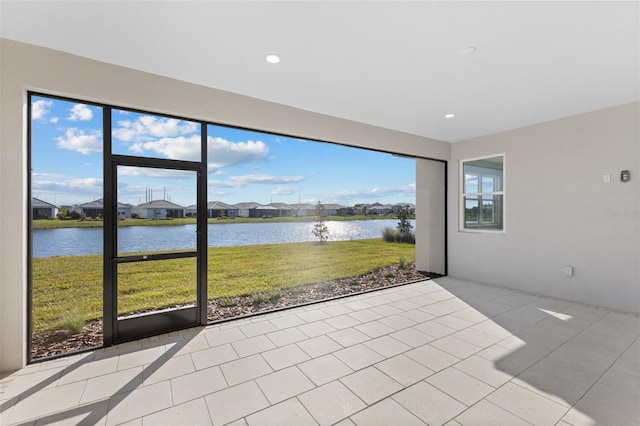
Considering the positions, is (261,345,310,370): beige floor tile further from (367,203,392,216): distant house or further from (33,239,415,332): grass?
(367,203,392,216): distant house

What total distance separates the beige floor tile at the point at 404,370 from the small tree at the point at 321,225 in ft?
7.92

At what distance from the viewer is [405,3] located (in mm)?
1969

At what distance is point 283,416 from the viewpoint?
1.89 meters

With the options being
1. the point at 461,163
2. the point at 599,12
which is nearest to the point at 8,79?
the point at 599,12

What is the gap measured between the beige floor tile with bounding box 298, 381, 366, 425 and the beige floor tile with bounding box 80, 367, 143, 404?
51.9 inches

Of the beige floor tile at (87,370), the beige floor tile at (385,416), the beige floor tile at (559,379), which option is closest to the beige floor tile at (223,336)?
the beige floor tile at (87,370)

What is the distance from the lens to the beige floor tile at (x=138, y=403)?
1.90 meters

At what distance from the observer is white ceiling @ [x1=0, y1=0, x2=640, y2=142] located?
2.04 meters

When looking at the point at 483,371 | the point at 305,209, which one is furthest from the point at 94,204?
the point at 483,371

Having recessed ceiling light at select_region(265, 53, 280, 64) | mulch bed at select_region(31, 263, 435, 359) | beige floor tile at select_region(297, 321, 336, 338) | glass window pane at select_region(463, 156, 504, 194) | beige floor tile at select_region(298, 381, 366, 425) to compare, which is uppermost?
recessed ceiling light at select_region(265, 53, 280, 64)

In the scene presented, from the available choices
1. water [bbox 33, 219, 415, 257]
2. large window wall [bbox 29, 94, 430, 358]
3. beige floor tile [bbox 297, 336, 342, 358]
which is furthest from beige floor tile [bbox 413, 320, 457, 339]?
water [bbox 33, 219, 415, 257]

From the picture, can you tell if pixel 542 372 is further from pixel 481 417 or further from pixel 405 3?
pixel 405 3

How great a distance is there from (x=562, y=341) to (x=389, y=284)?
2.58 m

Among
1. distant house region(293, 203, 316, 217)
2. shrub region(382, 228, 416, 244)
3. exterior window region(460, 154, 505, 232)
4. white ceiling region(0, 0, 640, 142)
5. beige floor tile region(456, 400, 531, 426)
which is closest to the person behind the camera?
beige floor tile region(456, 400, 531, 426)
